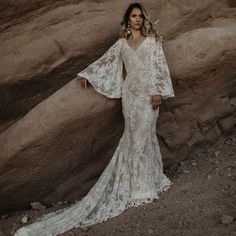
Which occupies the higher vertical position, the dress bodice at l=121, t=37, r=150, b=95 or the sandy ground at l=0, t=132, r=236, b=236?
the dress bodice at l=121, t=37, r=150, b=95

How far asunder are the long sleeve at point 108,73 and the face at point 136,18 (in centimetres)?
21

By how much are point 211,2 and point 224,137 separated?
1.45 meters

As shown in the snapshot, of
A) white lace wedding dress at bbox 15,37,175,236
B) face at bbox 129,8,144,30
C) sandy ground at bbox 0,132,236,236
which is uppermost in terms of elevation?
face at bbox 129,8,144,30

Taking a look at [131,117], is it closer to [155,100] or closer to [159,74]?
[155,100]

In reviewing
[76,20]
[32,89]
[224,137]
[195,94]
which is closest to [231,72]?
[195,94]

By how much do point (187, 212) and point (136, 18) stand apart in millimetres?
1839

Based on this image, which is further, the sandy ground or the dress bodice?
the dress bodice

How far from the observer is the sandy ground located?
13.5ft

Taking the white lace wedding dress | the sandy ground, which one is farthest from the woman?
the sandy ground

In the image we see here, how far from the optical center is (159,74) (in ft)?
15.9

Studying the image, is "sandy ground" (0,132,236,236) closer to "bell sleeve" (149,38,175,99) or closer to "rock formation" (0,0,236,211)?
"rock formation" (0,0,236,211)

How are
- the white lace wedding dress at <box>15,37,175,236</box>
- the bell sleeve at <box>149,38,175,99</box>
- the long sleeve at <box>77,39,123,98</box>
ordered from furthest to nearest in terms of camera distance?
the long sleeve at <box>77,39,123,98</box> → the bell sleeve at <box>149,38,175,99</box> → the white lace wedding dress at <box>15,37,175,236</box>

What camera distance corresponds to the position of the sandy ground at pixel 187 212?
4117mm

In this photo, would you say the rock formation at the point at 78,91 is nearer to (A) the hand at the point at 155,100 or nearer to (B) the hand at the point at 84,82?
(B) the hand at the point at 84,82
